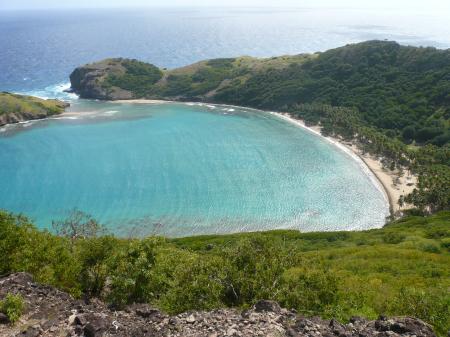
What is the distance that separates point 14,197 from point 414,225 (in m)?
99.0

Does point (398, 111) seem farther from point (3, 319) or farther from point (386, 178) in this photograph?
point (3, 319)

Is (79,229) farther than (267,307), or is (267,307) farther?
(79,229)

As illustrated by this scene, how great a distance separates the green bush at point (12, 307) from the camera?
2327 centimetres

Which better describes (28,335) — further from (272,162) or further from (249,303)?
(272,162)

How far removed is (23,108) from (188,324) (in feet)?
605

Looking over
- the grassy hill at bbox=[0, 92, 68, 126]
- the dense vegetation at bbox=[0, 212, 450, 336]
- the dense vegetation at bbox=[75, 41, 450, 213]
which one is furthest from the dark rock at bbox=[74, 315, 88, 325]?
the grassy hill at bbox=[0, 92, 68, 126]

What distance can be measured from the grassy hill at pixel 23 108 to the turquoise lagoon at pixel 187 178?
9.39 metres

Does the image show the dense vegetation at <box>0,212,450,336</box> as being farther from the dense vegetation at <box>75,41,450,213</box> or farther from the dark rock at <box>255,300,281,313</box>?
the dense vegetation at <box>75,41,450,213</box>

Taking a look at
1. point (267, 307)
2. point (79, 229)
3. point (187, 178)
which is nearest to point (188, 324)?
point (267, 307)

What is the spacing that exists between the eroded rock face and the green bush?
444mm

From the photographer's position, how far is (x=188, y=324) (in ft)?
76.6

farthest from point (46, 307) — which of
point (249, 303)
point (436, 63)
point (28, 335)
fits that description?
point (436, 63)

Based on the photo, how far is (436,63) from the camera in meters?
183

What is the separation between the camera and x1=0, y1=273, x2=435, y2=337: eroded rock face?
2195cm
